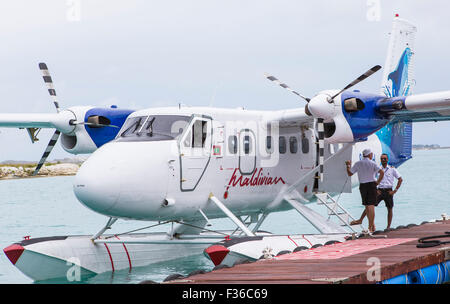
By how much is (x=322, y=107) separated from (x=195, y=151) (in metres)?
2.40

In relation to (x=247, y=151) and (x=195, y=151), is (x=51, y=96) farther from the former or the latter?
(x=247, y=151)

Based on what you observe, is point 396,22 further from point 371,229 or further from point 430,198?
point 430,198

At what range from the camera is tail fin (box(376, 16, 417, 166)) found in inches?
574

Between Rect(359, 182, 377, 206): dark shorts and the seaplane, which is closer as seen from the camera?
the seaplane

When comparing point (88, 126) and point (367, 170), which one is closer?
point (367, 170)

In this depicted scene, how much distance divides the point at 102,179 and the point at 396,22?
932 centimetres

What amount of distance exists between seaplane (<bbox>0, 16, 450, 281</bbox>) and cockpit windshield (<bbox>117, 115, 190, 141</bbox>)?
0.06 feet

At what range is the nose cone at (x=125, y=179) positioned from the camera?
9117 millimetres

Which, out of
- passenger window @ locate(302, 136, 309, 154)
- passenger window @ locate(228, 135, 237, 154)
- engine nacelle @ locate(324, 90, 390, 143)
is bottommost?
passenger window @ locate(302, 136, 309, 154)

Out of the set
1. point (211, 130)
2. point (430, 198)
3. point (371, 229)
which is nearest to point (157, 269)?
point (211, 130)

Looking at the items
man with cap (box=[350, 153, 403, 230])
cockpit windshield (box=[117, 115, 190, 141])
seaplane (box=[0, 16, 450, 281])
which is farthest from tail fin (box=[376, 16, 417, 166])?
cockpit windshield (box=[117, 115, 190, 141])

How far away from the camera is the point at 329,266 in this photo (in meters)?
6.89

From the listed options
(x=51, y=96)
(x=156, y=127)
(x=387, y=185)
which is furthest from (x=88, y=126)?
(x=387, y=185)

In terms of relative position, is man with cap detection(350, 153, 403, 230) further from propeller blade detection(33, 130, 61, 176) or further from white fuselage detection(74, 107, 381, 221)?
propeller blade detection(33, 130, 61, 176)
